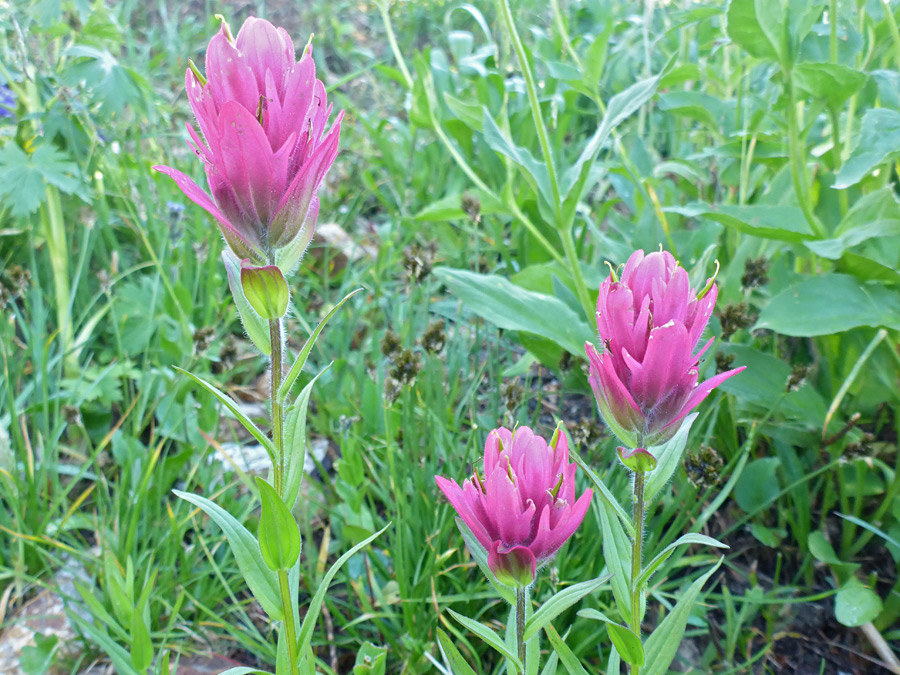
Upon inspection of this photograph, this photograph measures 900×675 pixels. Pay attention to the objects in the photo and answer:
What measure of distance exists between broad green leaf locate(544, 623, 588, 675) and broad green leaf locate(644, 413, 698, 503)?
23 cm

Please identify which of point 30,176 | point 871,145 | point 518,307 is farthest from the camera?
point 30,176

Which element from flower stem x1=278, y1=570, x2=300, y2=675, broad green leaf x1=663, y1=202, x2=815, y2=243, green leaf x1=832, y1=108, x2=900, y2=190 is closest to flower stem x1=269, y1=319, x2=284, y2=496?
flower stem x1=278, y1=570, x2=300, y2=675

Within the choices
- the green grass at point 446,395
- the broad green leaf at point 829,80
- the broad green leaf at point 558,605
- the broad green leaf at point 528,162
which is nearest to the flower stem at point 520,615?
the broad green leaf at point 558,605

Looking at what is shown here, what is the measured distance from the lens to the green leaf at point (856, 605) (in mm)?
1435

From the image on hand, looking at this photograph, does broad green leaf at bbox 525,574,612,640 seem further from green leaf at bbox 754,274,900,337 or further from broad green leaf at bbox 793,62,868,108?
broad green leaf at bbox 793,62,868,108

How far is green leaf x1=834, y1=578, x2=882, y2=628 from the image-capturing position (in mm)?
1435

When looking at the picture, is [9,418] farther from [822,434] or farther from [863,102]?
[863,102]

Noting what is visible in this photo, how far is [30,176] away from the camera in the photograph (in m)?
1.95

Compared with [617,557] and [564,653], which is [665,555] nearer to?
[617,557]

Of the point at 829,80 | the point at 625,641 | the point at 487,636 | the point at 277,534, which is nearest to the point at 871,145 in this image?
the point at 829,80

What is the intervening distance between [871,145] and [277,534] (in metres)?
1.40

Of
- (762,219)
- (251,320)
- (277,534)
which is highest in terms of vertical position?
(251,320)

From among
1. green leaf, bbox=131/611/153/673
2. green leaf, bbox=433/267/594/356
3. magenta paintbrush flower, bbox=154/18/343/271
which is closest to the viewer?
magenta paintbrush flower, bbox=154/18/343/271

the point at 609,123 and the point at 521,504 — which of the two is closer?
the point at 521,504
